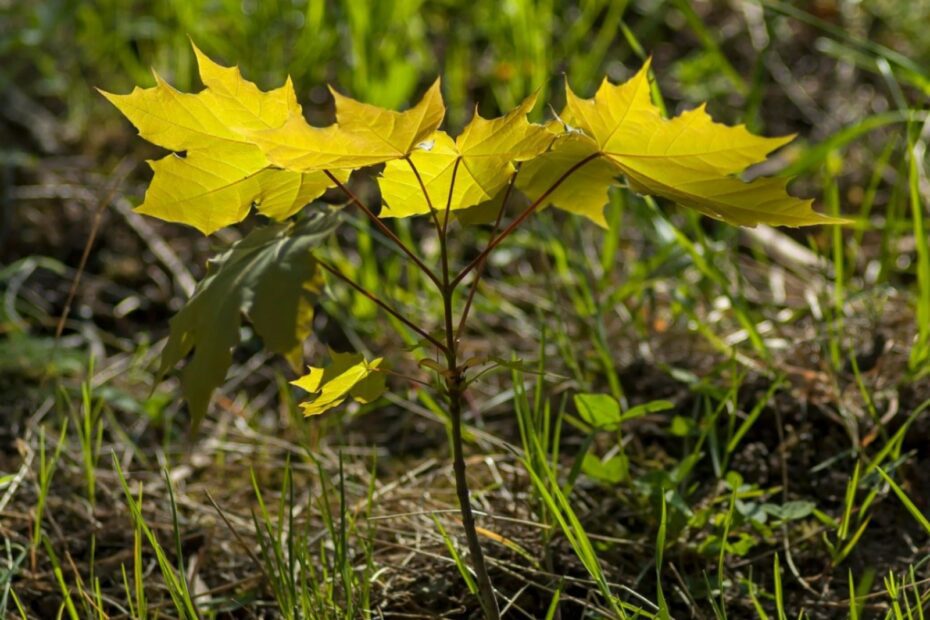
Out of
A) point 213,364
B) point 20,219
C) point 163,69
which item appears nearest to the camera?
point 213,364

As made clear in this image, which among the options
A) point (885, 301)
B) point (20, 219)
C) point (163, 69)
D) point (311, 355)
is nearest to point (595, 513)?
point (885, 301)

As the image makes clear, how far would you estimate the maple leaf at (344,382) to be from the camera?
940 mm

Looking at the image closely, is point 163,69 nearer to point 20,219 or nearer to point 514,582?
point 20,219

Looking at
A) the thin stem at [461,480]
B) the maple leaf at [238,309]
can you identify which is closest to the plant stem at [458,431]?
the thin stem at [461,480]

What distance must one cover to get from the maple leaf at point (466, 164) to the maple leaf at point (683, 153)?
2.1 inches

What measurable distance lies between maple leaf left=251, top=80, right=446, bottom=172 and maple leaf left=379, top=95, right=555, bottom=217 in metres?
0.04

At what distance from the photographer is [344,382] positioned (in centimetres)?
95

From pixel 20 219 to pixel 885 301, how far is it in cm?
177

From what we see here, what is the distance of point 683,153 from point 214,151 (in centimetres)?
41

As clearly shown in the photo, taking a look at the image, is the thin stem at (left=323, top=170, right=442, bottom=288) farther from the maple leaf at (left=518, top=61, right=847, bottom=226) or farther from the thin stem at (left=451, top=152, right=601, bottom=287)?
the maple leaf at (left=518, top=61, right=847, bottom=226)

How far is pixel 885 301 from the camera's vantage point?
1.67 metres

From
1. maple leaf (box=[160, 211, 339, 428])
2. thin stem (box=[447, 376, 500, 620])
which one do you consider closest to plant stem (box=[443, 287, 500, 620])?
thin stem (box=[447, 376, 500, 620])

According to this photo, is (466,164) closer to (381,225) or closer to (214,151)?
(381,225)

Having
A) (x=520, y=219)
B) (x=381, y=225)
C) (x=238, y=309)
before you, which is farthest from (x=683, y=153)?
(x=238, y=309)
